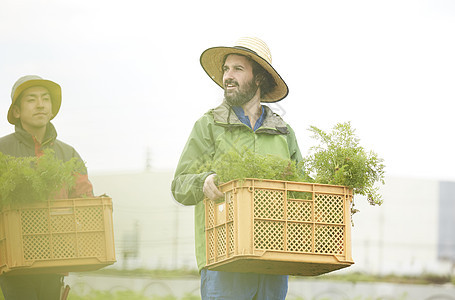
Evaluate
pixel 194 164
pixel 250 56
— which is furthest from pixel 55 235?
pixel 250 56

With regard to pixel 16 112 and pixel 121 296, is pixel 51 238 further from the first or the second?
pixel 121 296

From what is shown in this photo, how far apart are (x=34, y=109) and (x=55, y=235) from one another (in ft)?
3.59

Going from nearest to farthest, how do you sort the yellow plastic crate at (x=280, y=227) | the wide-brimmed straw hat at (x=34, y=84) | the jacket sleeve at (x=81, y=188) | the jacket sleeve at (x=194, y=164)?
the yellow plastic crate at (x=280, y=227) → the jacket sleeve at (x=194, y=164) → the jacket sleeve at (x=81, y=188) → the wide-brimmed straw hat at (x=34, y=84)

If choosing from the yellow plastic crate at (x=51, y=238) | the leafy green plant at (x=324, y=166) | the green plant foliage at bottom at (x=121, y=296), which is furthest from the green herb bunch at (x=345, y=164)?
the green plant foliage at bottom at (x=121, y=296)

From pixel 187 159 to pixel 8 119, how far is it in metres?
1.48

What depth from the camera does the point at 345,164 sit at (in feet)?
13.1

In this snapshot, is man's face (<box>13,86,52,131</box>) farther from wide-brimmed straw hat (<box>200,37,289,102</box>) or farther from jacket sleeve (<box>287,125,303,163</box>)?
jacket sleeve (<box>287,125,303,163</box>)

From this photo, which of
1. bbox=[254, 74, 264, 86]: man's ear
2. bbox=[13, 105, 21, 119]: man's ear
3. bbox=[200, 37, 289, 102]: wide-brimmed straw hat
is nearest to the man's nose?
bbox=[13, 105, 21, 119]: man's ear

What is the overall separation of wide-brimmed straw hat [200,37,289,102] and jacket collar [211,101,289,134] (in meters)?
0.20

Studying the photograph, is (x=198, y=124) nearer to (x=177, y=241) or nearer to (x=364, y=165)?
(x=364, y=165)

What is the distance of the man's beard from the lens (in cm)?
443

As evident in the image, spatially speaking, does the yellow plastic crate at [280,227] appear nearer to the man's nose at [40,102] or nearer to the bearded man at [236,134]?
the bearded man at [236,134]

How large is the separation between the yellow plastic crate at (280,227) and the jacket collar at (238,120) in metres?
0.57

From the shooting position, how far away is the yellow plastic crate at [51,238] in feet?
14.2
